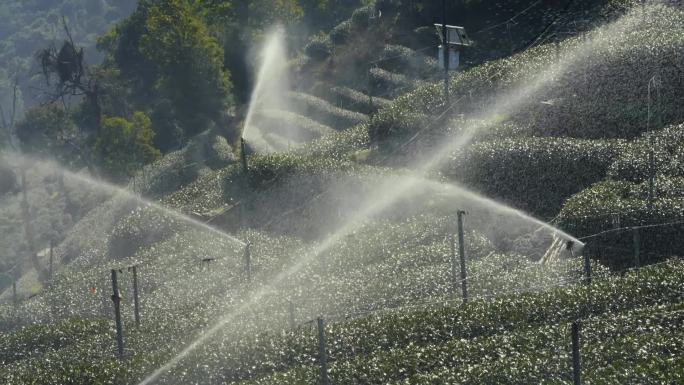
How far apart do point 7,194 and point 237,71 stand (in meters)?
39.0

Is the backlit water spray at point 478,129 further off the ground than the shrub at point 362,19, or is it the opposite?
the shrub at point 362,19

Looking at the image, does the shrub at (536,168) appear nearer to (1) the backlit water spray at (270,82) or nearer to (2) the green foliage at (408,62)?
(2) the green foliage at (408,62)

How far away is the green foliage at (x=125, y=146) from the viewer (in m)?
82.3

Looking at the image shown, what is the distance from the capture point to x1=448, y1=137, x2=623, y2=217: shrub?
5134cm

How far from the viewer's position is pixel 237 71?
95.6m

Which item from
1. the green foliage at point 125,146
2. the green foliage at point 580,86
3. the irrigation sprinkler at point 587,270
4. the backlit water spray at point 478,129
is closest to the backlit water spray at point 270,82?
the green foliage at point 125,146

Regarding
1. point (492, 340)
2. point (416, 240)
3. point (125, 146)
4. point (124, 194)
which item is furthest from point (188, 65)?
point (492, 340)

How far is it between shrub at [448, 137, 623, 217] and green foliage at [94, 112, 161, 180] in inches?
1319

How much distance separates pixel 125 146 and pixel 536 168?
4004 centimetres

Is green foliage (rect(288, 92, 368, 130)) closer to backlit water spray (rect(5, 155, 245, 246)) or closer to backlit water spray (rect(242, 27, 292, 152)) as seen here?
backlit water spray (rect(242, 27, 292, 152))

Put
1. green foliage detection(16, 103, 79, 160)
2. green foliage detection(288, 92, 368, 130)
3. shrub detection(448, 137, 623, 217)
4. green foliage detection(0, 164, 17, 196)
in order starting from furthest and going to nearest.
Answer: green foliage detection(0, 164, 17, 196), green foliage detection(16, 103, 79, 160), green foliage detection(288, 92, 368, 130), shrub detection(448, 137, 623, 217)

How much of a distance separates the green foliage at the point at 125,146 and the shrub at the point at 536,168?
33.5m

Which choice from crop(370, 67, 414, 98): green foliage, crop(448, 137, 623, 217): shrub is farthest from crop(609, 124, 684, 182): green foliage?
crop(370, 67, 414, 98): green foliage

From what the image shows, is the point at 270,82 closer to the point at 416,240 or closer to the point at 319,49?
the point at 319,49
